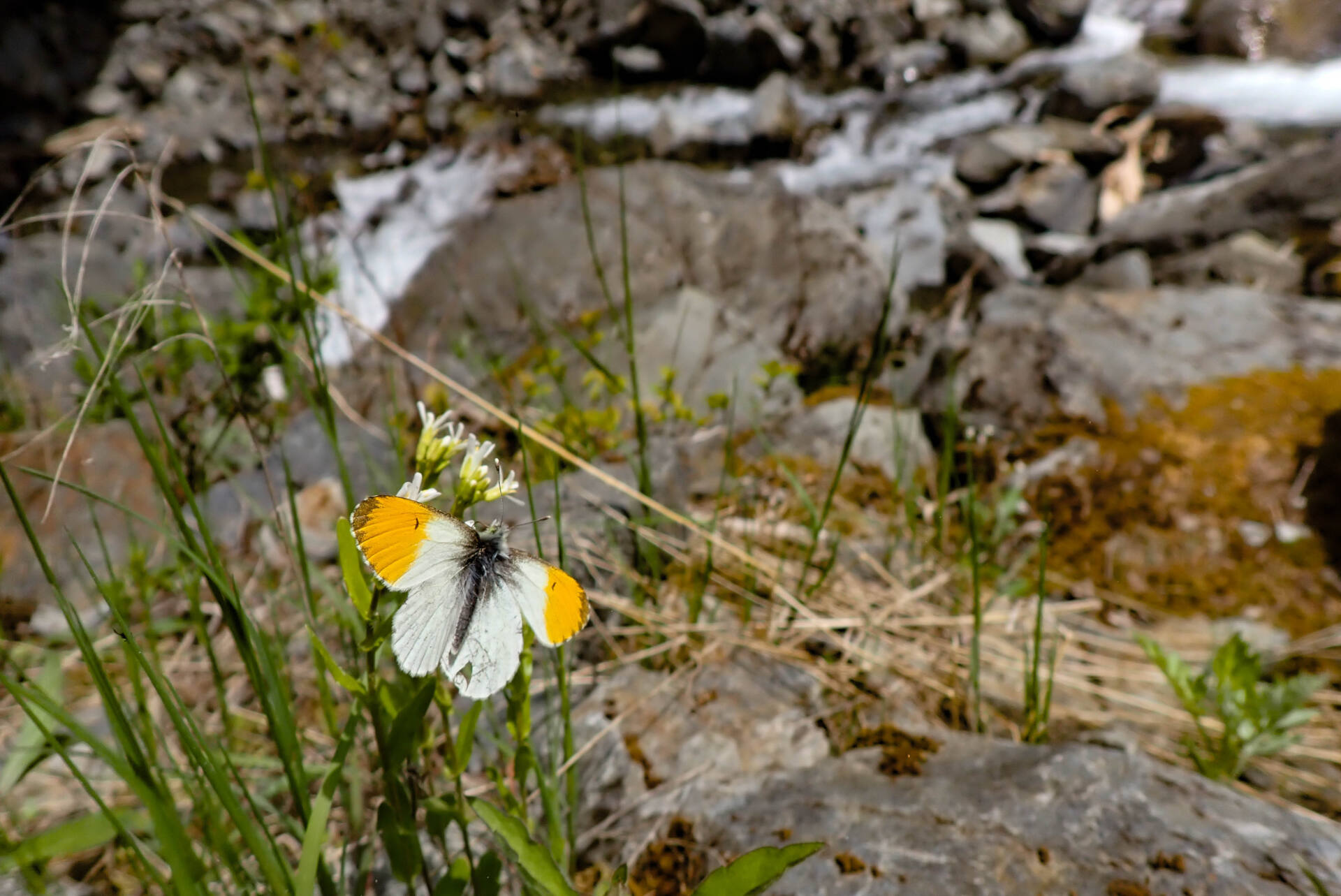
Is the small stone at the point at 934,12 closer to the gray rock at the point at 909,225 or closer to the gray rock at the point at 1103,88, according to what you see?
the gray rock at the point at 1103,88

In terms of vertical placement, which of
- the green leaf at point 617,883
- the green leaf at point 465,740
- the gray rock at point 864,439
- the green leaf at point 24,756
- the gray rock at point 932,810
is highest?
the green leaf at point 465,740

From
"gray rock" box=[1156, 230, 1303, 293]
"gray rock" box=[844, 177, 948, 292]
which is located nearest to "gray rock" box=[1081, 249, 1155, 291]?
"gray rock" box=[1156, 230, 1303, 293]

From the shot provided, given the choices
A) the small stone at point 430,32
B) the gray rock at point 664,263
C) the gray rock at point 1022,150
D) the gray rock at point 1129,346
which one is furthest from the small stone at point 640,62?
the gray rock at point 1129,346

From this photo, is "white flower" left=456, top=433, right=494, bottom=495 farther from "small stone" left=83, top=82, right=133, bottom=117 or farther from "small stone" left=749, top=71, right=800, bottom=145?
"small stone" left=83, top=82, right=133, bottom=117

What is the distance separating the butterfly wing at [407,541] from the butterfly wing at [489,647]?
0.06m

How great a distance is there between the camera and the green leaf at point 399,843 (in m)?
1.06

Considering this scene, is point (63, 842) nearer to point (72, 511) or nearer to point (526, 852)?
point (526, 852)

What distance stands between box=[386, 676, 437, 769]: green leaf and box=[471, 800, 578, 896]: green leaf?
111mm

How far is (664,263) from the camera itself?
4.70 m

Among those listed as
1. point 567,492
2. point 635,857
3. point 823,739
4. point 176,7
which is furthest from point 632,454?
point 176,7

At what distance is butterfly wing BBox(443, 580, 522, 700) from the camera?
31.7 inches

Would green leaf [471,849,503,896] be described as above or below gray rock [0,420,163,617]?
above

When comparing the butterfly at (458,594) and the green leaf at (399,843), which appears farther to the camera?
the green leaf at (399,843)

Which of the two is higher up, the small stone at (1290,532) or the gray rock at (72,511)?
the gray rock at (72,511)
